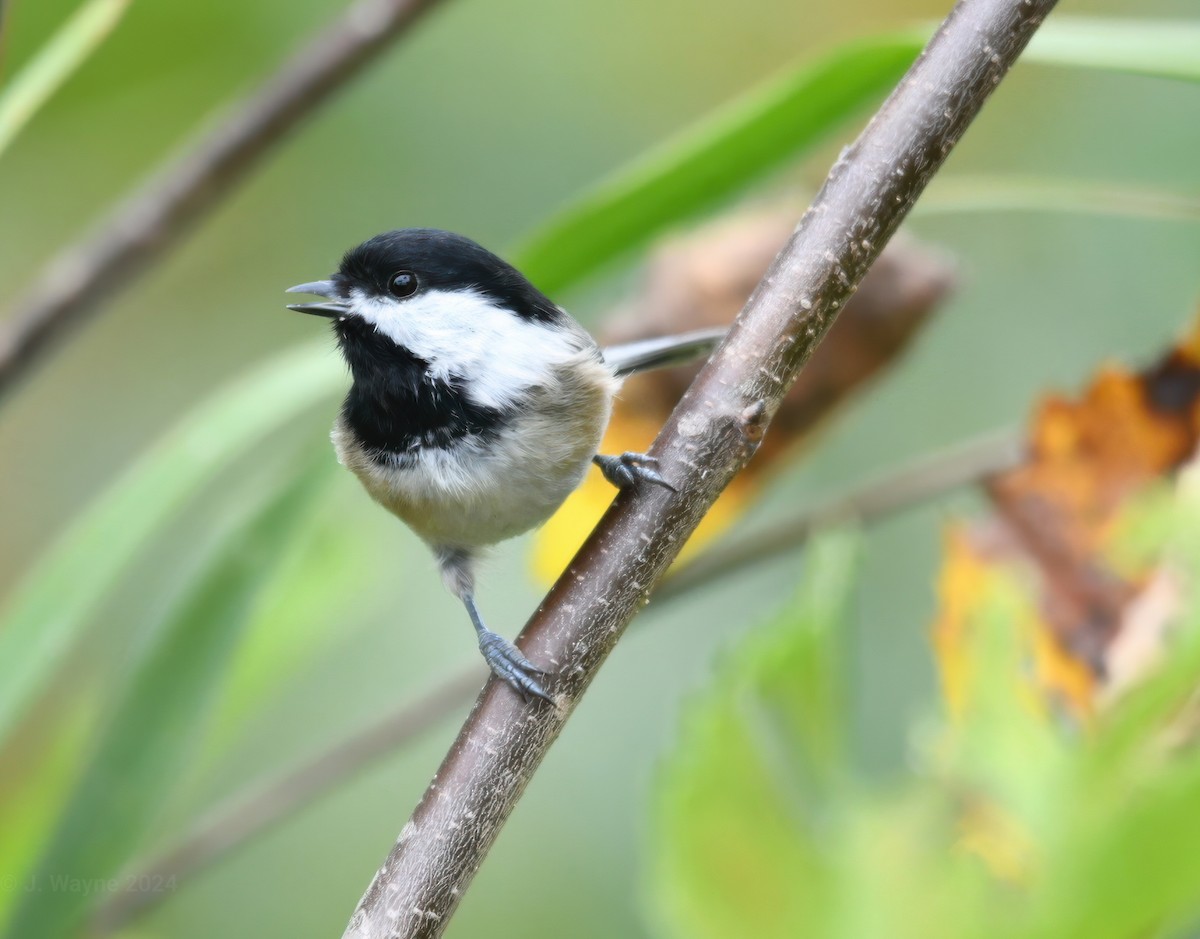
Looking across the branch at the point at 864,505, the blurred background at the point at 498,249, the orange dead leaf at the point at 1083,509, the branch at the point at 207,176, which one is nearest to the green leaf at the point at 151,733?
the branch at the point at 207,176

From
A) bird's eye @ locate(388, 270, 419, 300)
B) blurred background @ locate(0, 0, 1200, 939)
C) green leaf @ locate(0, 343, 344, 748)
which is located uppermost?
bird's eye @ locate(388, 270, 419, 300)

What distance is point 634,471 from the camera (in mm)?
911

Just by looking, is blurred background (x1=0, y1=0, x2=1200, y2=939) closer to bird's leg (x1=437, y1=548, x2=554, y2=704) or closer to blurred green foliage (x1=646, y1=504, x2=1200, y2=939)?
bird's leg (x1=437, y1=548, x2=554, y2=704)

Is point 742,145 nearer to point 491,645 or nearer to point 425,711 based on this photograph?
point 491,645

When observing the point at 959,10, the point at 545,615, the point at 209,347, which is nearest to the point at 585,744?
the point at 209,347

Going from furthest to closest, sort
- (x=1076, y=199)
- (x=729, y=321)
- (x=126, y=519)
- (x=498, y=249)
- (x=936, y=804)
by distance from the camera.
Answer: (x=498, y=249), (x=729, y=321), (x=126, y=519), (x=1076, y=199), (x=936, y=804)

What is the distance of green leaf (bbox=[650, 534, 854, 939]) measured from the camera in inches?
33.4

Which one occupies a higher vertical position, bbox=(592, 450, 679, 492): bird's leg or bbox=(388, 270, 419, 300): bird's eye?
bbox=(388, 270, 419, 300): bird's eye

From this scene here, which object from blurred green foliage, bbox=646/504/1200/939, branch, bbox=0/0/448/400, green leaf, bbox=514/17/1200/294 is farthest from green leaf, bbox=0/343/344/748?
blurred green foliage, bbox=646/504/1200/939

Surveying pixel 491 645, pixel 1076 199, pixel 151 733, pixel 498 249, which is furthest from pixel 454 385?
pixel 498 249

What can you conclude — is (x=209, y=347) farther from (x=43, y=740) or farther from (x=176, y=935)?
(x=176, y=935)

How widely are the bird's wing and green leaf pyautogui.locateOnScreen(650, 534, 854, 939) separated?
1.30 ft

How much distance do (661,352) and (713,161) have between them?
0.24 metres

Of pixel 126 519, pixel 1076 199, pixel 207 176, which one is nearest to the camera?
pixel 1076 199
